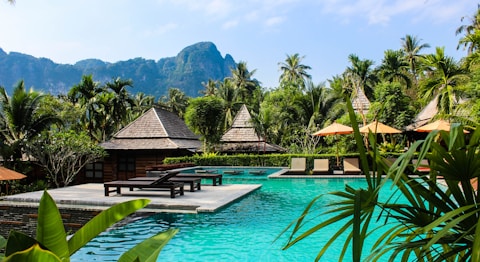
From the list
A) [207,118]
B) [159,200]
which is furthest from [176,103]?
[159,200]

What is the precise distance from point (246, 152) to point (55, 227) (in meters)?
27.3

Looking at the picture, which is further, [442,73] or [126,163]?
[126,163]

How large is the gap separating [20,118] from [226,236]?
16670 millimetres

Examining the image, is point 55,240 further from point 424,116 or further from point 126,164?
point 424,116

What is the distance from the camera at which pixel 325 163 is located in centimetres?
1909

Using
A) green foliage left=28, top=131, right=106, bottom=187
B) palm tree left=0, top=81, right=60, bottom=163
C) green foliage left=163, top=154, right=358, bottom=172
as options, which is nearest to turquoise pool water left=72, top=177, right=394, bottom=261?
green foliage left=28, top=131, right=106, bottom=187

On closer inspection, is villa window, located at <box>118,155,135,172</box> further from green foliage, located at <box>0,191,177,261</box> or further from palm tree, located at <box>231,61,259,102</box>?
palm tree, located at <box>231,61,259,102</box>

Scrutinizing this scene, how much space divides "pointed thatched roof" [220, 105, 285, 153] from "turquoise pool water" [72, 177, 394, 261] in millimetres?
16802

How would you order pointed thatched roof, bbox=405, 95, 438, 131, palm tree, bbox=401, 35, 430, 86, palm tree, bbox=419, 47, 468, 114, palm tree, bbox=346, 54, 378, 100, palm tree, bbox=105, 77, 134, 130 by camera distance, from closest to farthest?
palm tree, bbox=419, 47, 468, 114
pointed thatched roof, bbox=405, 95, 438, 131
palm tree, bbox=105, 77, 134, 130
palm tree, bbox=346, 54, 378, 100
palm tree, bbox=401, 35, 430, 86

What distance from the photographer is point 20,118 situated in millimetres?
19656

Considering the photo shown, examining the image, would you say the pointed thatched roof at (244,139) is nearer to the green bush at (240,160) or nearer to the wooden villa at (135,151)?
the wooden villa at (135,151)

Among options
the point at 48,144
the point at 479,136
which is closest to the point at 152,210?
the point at 479,136

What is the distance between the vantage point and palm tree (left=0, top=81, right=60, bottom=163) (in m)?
19.5

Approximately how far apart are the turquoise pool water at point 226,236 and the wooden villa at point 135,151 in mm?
15189
